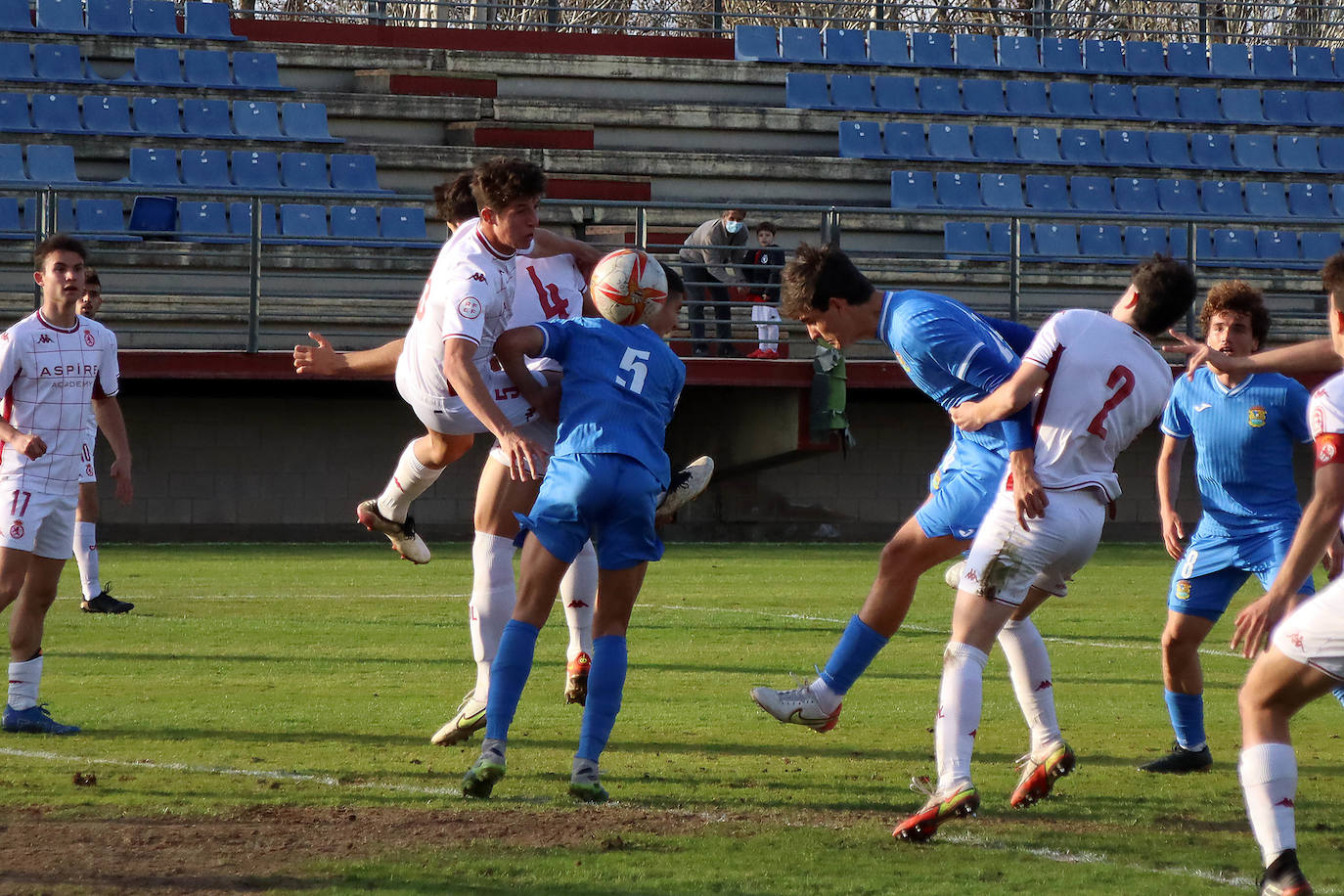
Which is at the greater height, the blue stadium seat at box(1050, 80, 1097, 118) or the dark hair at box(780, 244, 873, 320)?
the blue stadium seat at box(1050, 80, 1097, 118)

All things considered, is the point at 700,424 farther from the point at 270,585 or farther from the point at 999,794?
the point at 999,794

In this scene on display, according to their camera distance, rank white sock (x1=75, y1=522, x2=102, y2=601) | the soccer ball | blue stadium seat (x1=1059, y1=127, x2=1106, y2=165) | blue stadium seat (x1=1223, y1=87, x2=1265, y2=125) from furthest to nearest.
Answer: blue stadium seat (x1=1223, y1=87, x2=1265, y2=125) → blue stadium seat (x1=1059, y1=127, x2=1106, y2=165) → white sock (x1=75, y1=522, x2=102, y2=601) → the soccer ball

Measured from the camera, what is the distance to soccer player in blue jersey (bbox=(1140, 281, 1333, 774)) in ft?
21.4

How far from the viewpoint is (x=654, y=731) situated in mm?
7105

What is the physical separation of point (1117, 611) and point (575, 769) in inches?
297

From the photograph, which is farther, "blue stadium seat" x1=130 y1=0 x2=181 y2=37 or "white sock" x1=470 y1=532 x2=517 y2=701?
"blue stadium seat" x1=130 y1=0 x2=181 y2=37

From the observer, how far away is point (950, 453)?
6.22 meters

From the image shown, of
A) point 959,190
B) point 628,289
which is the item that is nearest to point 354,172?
point 959,190

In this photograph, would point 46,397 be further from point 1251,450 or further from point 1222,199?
point 1222,199

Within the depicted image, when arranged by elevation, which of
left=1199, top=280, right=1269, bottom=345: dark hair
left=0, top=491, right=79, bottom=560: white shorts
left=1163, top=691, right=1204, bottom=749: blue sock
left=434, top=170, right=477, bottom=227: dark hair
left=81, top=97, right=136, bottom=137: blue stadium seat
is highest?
left=81, top=97, right=136, bottom=137: blue stadium seat

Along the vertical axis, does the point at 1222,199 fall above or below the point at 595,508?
above

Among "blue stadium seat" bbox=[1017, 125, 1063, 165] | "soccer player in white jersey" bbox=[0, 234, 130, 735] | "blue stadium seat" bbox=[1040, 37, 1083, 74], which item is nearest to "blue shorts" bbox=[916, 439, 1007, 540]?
"soccer player in white jersey" bbox=[0, 234, 130, 735]

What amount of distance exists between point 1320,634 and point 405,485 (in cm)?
456

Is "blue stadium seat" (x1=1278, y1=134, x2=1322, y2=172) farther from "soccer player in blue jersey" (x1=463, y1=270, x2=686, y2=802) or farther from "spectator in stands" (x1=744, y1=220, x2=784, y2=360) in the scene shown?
"soccer player in blue jersey" (x1=463, y1=270, x2=686, y2=802)
